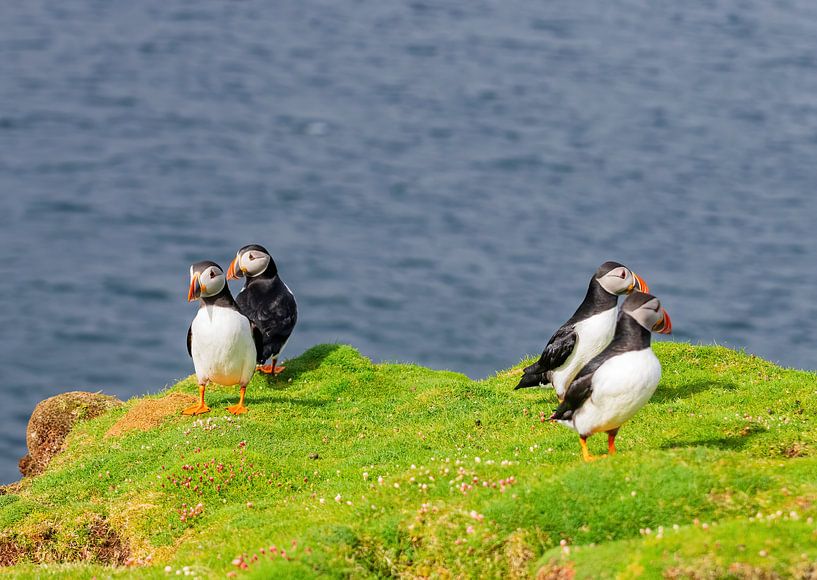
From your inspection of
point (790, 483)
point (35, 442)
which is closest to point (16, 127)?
point (35, 442)

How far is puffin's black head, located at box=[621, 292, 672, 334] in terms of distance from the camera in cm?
1441

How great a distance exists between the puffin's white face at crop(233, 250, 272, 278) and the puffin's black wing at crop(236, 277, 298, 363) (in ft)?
0.81

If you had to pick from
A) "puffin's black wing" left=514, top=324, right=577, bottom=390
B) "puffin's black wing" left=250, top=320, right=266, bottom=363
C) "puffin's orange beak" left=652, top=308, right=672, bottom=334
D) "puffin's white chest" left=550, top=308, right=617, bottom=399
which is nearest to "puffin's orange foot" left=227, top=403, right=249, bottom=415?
"puffin's black wing" left=250, top=320, right=266, bottom=363

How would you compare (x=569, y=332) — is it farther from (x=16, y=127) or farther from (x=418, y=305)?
(x=16, y=127)

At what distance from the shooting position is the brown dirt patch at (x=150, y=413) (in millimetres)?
20625

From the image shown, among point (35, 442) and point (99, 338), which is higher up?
point (35, 442)

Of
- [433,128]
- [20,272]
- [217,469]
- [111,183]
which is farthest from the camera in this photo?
[433,128]

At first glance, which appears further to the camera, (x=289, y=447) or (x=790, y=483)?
(x=289, y=447)

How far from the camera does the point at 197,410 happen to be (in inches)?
805

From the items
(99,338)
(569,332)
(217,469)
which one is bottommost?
(99,338)

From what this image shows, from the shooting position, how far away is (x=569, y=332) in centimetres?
1858

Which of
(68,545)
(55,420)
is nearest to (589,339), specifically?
(68,545)

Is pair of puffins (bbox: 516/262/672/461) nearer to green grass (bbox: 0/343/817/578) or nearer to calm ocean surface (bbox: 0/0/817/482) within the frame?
green grass (bbox: 0/343/817/578)

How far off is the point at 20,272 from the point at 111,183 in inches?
401
